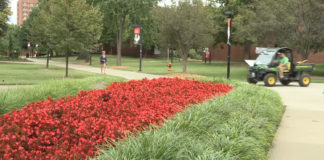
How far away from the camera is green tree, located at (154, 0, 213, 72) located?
24.1 metres

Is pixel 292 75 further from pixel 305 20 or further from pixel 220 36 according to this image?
pixel 220 36

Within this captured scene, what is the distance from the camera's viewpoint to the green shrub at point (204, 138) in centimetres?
320

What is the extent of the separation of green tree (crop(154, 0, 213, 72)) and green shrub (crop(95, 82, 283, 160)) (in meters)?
18.2

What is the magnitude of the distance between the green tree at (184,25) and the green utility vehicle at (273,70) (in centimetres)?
670

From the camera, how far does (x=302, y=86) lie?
18.4 meters

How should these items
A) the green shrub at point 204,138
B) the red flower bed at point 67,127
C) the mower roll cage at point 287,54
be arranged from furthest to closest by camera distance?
the mower roll cage at point 287,54 < the red flower bed at point 67,127 < the green shrub at point 204,138

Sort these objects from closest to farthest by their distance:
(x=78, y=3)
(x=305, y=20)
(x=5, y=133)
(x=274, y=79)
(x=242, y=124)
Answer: (x=5, y=133) < (x=242, y=124) < (x=274, y=79) < (x=78, y=3) < (x=305, y=20)

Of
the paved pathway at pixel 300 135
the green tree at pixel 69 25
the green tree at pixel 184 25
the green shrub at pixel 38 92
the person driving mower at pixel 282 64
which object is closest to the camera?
the paved pathway at pixel 300 135

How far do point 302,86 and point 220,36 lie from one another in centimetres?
2992

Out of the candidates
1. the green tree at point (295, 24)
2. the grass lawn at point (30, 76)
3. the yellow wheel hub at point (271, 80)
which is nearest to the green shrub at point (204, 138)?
the grass lawn at point (30, 76)

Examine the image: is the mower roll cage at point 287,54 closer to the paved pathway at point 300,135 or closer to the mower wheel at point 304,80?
the mower wheel at point 304,80

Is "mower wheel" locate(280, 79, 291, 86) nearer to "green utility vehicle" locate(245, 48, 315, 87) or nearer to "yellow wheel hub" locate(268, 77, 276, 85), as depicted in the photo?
"green utility vehicle" locate(245, 48, 315, 87)

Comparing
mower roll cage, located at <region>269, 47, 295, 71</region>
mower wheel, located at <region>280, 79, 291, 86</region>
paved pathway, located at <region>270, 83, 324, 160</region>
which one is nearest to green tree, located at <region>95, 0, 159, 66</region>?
mower roll cage, located at <region>269, 47, 295, 71</region>

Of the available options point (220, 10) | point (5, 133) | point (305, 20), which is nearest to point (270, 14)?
point (305, 20)
